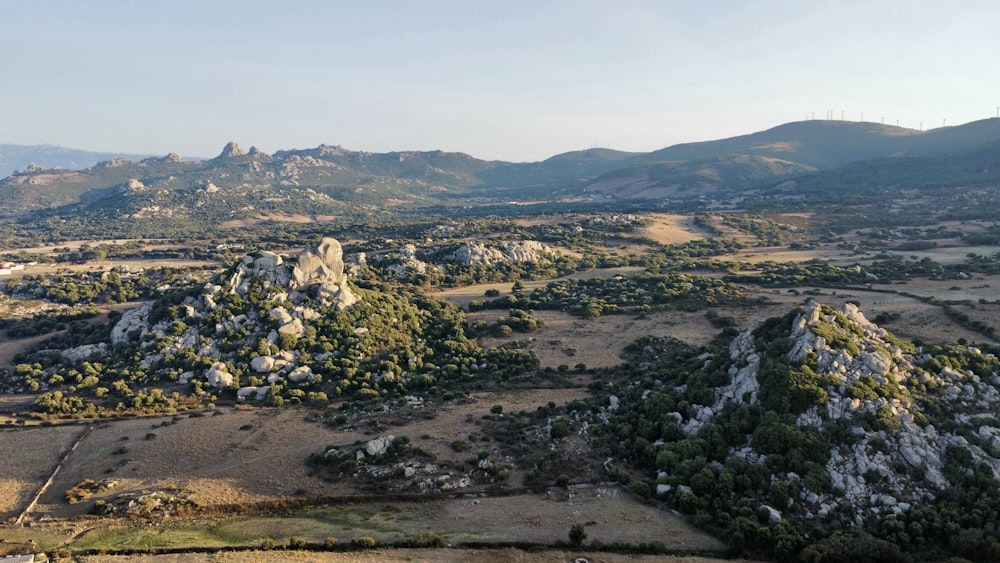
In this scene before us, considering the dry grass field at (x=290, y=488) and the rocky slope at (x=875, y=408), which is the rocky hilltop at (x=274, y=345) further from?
the rocky slope at (x=875, y=408)

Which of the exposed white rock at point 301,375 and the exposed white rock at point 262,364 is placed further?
the exposed white rock at point 262,364

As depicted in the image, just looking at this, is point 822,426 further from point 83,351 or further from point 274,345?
point 83,351

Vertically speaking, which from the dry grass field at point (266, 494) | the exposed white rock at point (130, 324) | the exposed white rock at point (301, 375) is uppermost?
the exposed white rock at point (130, 324)

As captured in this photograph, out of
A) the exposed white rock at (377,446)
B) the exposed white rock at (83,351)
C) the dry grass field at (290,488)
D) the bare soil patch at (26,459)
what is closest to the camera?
the dry grass field at (290,488)

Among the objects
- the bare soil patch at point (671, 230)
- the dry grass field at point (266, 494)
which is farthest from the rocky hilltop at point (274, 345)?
the bare soil patch at point (671, 230)

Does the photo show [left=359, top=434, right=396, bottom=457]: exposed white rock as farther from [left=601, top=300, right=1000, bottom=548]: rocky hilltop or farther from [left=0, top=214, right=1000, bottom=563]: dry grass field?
[left=601, top=300, right=1000, bottom=548]: rocky hilltop

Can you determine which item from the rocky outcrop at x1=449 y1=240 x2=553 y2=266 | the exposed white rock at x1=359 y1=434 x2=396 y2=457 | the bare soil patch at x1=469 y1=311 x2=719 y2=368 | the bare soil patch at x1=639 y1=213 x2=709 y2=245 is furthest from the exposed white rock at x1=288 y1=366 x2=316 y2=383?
the bare soil patch at x1=639 y1=213 x2=709 y2=245

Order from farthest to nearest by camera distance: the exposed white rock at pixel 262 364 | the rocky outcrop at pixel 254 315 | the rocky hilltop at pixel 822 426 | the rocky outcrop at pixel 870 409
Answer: the rocky outcrop at pixel 254 315 → the exposed white rock at pixel 262 364 → the rocky outcrop at pixel 870 409 → the rocky hilltop at pixel 822 426

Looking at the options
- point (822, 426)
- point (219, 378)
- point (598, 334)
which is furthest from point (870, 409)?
point (219, 378)

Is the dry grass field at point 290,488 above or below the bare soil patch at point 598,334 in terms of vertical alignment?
below

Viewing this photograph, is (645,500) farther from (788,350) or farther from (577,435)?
(788,350)

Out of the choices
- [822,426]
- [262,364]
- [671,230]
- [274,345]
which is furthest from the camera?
[671,230]
